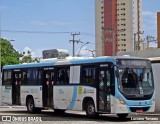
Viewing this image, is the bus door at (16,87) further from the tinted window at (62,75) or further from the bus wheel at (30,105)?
the tinted window at (62,75)

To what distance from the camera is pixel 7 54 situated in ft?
282

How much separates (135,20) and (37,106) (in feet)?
254

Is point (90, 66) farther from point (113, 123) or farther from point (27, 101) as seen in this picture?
point (27, 101)

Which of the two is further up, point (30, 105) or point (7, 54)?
point (7, 54)

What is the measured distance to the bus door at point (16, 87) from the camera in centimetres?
2781

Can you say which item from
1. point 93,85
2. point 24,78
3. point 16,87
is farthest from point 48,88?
point 93,85

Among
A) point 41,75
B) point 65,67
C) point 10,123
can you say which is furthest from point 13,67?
point 10,123

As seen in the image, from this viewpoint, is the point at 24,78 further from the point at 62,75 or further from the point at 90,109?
the point at 90,109

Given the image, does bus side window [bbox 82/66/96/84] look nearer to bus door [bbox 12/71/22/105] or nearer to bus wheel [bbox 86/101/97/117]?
bus wheel [bbox 86/101/97/117]

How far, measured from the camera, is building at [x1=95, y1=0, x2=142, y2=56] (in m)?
99.6

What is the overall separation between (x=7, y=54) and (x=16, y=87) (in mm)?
58727

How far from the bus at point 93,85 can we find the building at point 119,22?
72729 mm

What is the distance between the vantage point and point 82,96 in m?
21.7

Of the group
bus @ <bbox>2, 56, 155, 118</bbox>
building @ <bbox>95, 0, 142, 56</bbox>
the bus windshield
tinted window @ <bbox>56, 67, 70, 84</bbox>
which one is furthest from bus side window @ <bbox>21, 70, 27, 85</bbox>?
building @ <bbox>95, 0, 142, 56</bbox>
